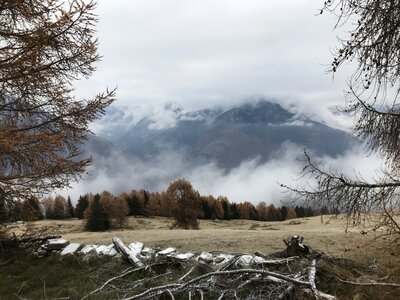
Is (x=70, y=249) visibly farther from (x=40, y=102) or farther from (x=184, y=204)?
(x=184, y=204)

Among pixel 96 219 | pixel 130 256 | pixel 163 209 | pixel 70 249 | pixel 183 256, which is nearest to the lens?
pixel 183 256

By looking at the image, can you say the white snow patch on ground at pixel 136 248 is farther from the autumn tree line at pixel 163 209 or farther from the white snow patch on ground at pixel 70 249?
the autumn tree line at pixel 163 209

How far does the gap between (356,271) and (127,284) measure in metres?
4.35

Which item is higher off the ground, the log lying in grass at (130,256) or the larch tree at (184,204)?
the larch tree at (184,204)

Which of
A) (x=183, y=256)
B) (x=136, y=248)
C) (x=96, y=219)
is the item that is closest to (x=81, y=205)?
(x=96, y=219)

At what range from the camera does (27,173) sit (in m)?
9.95

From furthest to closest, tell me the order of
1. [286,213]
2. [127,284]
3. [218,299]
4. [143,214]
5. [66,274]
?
[286,213], [143,214], [66,274], [127,284], [218,299]

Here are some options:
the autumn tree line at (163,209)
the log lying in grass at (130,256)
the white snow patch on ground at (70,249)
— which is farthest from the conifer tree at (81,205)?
the log lying in grass at (130,256)

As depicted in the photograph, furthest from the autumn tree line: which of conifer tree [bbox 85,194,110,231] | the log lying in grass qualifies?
the log lying in grass

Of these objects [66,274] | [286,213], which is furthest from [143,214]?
[66,274]

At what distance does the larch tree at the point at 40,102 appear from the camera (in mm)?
8984

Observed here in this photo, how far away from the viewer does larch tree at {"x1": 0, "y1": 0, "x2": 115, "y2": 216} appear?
8984mm

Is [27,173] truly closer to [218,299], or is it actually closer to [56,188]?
[56,188]

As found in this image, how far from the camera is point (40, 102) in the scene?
33.8 feet
